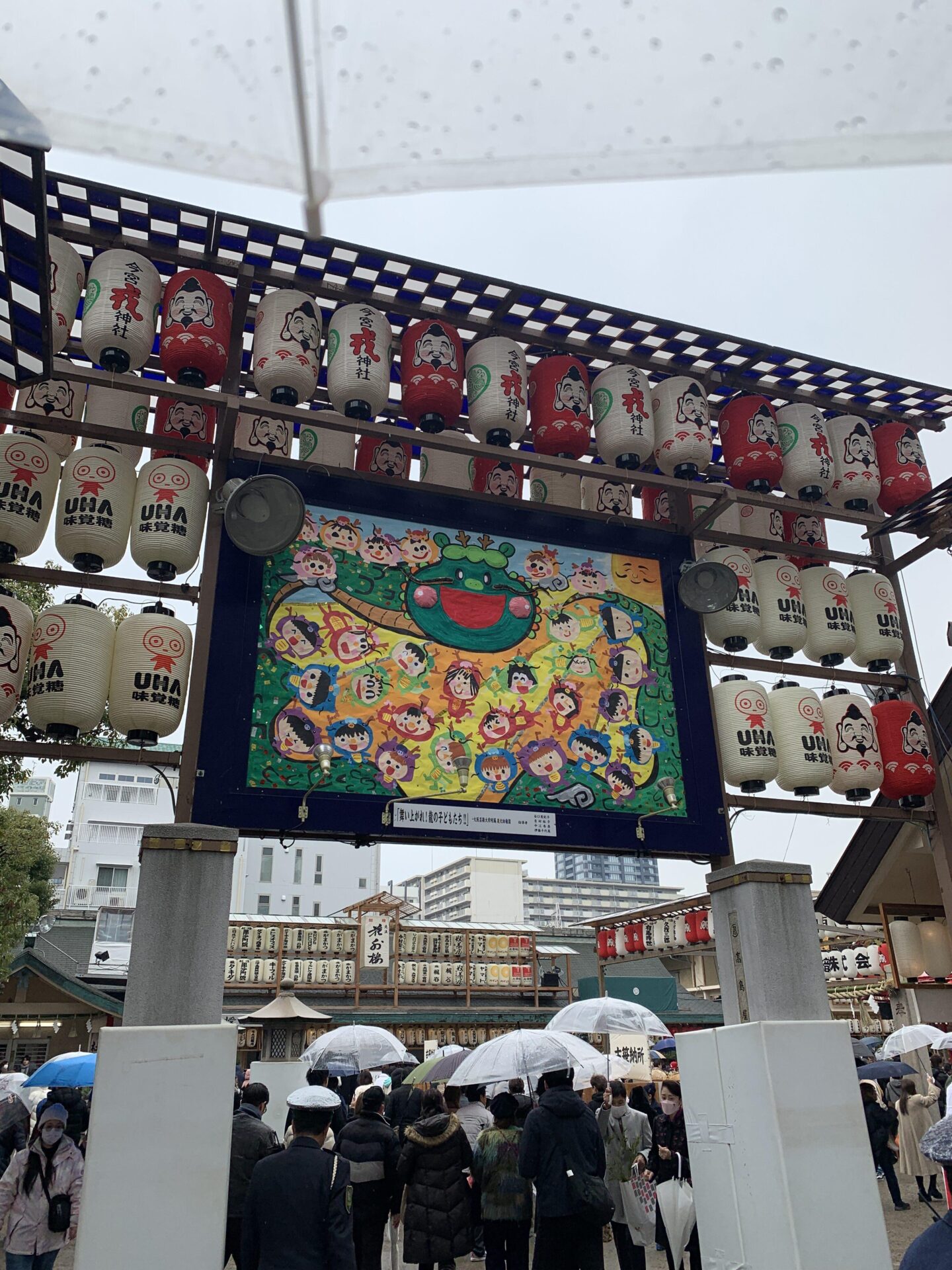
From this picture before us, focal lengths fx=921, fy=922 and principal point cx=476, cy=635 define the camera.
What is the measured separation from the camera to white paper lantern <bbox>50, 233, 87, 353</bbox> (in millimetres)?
8094

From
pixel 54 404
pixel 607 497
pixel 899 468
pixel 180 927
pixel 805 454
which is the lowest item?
pixel 180 927

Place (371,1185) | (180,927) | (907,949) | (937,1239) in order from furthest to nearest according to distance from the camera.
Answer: (907,949) < (371,1185) < (180,927) < (937,1239)

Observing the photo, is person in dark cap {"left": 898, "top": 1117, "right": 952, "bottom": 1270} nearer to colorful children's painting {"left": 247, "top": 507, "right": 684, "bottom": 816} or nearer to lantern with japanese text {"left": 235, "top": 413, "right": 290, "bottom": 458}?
colorful children's painting {"left": 247, "top": 507, "right": 684, "bottom": 816}

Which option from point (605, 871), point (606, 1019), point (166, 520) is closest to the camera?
point (166, 520)

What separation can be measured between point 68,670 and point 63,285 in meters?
3.55

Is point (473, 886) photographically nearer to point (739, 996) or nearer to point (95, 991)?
point (95, 991)

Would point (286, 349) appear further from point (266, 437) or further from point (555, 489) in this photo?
point (555, 489)

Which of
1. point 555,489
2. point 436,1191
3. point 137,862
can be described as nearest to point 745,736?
point 555,489

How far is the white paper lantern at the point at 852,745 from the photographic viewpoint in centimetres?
966

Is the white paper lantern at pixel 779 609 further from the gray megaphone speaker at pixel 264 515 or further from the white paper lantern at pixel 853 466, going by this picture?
the gray megaphone speaker at pixel 264 515

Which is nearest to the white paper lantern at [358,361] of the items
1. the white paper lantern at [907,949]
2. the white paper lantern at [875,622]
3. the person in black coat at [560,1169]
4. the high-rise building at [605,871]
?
the white paper lantern at [875,622]

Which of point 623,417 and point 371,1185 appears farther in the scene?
point 623,417

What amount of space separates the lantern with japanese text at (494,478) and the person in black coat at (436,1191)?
6248 millimetres

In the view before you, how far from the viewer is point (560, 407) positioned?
953 cm
